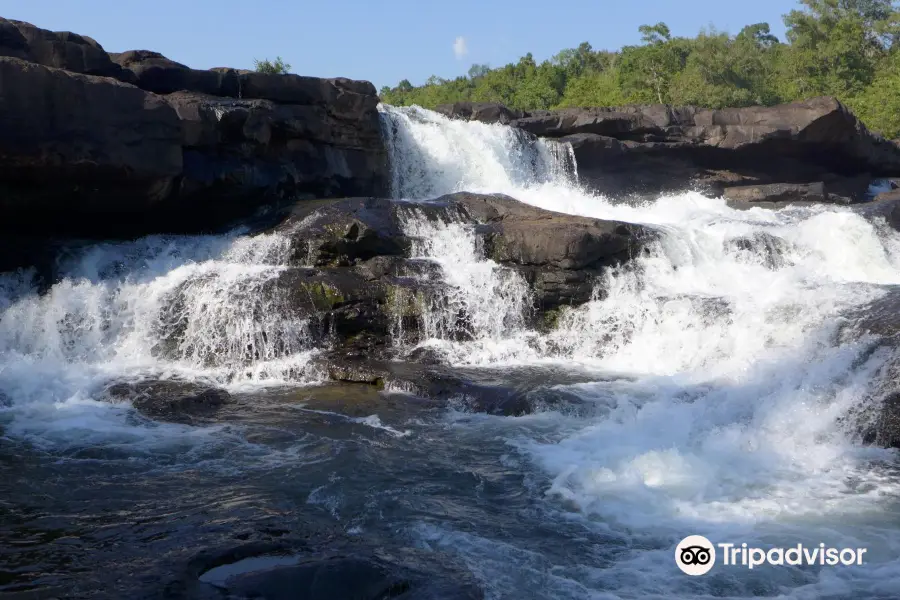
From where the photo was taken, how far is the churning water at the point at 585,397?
6.32 m

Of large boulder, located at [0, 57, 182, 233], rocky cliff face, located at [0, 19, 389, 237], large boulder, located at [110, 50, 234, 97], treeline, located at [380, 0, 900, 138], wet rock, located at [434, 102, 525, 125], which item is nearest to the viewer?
large boulder, located at [0, 57, 182, 233]

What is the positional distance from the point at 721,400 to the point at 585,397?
1.51m

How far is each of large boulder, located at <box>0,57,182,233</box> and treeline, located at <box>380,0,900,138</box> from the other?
26748 millimetres

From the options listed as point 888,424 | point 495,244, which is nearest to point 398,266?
point 495,244

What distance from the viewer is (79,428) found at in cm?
915

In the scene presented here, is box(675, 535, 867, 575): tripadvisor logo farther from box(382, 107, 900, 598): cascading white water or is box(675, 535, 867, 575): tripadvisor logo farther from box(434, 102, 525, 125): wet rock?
box(434, 102, 525, 125): wet rock

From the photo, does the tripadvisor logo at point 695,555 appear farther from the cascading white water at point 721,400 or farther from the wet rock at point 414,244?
the wet rock at point 414,244

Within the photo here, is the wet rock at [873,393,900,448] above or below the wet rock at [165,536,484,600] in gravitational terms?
above

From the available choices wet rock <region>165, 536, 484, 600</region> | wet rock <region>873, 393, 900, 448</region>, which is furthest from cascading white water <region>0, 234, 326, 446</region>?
wet rock <region>873, 393, 900, 448</region>

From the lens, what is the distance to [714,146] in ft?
78.6

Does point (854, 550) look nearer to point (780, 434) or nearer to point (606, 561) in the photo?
point (606, 561)

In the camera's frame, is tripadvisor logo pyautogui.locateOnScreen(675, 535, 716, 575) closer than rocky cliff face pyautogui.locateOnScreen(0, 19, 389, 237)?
Yes

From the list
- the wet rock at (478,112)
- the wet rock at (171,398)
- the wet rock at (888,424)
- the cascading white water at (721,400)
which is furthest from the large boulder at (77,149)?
the wet rock at (888,424)

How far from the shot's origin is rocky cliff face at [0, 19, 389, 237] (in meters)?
12.8
